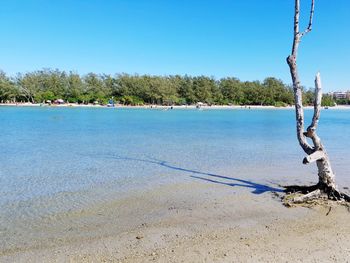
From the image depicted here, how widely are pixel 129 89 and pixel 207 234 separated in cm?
11333

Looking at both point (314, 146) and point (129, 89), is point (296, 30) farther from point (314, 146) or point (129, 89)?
point (129, 89)

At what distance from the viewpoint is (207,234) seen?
19.3 ft

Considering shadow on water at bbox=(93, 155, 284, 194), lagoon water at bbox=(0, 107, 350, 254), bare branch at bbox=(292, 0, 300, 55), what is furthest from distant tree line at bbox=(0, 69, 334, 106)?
bare branch at bbox=(292, 0, 300, 55)

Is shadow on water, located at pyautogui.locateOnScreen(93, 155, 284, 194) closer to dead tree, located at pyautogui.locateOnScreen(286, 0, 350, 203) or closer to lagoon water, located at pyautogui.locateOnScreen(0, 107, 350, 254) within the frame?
lagoon water, located at pyautogui.locateOnScreen(0, 107, 350, 254)

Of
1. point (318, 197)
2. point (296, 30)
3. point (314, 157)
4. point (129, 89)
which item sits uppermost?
point (129, 89)

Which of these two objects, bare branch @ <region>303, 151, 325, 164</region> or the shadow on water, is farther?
the shadow on water

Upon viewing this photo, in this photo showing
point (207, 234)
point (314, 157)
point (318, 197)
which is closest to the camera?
point (207, 234)

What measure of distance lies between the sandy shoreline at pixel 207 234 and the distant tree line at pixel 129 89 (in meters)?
108

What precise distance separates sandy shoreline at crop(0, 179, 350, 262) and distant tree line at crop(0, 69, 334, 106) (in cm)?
10821

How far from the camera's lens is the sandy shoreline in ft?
16.4

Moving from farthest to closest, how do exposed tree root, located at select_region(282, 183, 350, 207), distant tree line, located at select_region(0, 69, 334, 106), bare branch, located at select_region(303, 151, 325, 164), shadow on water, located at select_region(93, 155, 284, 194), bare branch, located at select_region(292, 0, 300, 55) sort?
1. distant tree line, located at select_region(0, 69, 334, 106)
2. shadow on water, located at select_region(93, 155, 284, 194)
3. bare branch, located at select_region(292, 0, 300, 55)
4. exposed tree root, located at select_region(282, 183, 350, 207)
5. bare branch, located at select_region(303, 151, 325, 164)

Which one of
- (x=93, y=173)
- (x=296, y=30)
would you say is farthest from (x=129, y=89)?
(x=296, y=30)

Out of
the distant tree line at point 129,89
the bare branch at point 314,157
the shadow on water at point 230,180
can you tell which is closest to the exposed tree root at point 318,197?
the bare branch at point 314,157

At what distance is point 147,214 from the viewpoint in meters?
7.14
